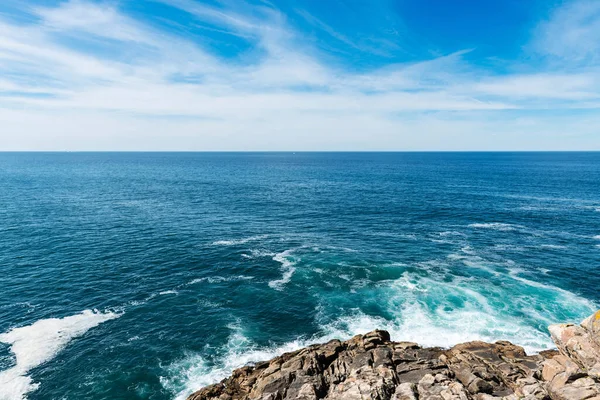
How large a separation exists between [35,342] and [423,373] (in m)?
54.1

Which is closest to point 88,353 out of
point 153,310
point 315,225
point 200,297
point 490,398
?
point 153,310

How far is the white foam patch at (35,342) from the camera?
139 feet

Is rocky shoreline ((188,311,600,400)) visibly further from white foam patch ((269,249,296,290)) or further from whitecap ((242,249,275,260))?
whitecap ((242,249,275,260))

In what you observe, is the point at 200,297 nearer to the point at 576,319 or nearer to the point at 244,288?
the point at 244,288

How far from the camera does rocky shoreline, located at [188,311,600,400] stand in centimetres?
3164

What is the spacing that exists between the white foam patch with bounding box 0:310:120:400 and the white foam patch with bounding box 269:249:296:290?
28177mm

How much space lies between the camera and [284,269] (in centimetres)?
7500

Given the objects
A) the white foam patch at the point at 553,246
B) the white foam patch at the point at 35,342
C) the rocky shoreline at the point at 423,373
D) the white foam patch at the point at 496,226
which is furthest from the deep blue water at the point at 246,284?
the rocky shoreline at the point at 423,373

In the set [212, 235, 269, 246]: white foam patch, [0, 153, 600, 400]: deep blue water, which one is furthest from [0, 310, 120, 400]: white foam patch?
[212, 235, 269, 246]: white foam patch

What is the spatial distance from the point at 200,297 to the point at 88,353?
19.2m

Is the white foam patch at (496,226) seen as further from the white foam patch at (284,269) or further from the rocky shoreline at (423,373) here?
the rocky shoreline at (423,373)

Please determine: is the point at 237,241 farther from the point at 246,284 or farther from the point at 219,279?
the point at 246,284

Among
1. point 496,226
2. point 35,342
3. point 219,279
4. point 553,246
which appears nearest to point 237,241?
point 219,279

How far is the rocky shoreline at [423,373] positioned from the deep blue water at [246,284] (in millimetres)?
6947
